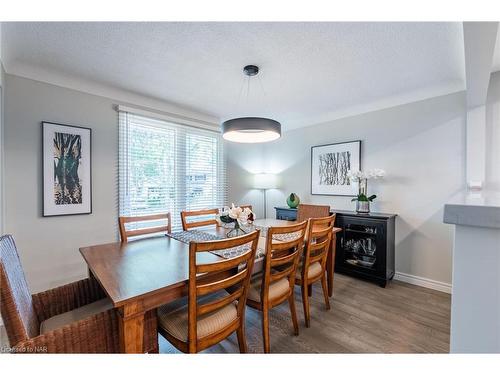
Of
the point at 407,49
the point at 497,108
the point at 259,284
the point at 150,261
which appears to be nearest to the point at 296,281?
the point at 259,284

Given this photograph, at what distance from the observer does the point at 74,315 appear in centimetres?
134

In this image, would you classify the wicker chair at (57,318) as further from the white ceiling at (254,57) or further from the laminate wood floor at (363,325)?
the white ceiling at (254,57)

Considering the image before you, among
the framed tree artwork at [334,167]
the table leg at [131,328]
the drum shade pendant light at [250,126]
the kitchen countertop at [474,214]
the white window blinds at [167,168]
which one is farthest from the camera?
the framed tree artwork at [334,167]

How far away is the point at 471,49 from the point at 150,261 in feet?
8.13

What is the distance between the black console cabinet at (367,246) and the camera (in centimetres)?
271

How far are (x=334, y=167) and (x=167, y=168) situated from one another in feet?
8.34

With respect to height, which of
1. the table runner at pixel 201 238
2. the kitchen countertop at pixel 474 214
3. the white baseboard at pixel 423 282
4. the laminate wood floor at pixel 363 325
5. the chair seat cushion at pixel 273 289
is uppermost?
the kitchen countertop at pixel 474 214

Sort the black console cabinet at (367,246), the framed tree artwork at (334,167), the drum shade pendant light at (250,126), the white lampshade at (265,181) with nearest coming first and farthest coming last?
the drum shade pendant light at (250,126) < the black console cabinet at (367,246) < the framed tree artwork at (334,167) < the white lampshade at (265,181)

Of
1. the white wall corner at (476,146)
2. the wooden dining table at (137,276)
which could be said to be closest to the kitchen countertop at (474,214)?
the wooden dining table at (137,276)

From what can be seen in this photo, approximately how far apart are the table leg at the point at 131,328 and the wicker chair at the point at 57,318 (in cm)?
14

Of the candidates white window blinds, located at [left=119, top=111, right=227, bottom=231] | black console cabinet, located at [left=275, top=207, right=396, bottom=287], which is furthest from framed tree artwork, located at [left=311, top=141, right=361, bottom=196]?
white window blinds, located at [left=119, top=111, right=227, bottom=231]

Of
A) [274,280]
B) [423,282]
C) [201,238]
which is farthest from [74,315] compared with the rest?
[423,282]

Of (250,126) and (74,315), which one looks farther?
(250,126)

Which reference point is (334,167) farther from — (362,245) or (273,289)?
(273,289)
